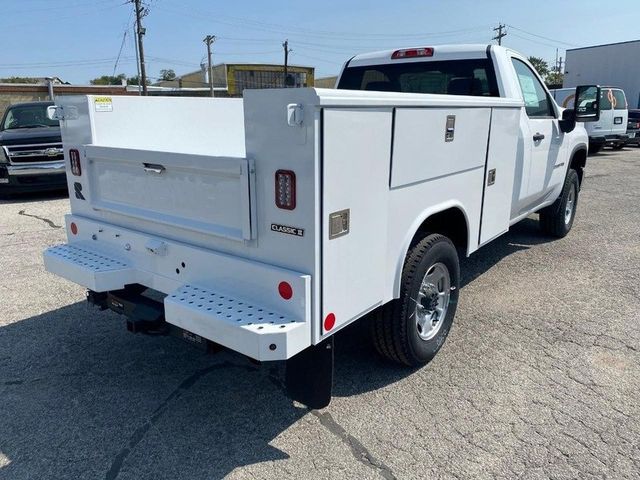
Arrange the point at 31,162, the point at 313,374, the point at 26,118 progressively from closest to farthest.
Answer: the point at 313,374 < the point at 31,162 < the point at 26,118

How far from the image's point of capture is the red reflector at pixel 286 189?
7.72 ft

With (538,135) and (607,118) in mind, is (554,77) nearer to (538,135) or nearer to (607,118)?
(607,118)

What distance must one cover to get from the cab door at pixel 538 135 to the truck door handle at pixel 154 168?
3278 millimetres

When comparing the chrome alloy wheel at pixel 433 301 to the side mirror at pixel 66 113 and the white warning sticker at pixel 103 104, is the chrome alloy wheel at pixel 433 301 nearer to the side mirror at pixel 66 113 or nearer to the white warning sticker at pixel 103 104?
the white warning sticker at pixel 103 104

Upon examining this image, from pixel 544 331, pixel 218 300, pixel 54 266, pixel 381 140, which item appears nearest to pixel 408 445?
pixel 218 300

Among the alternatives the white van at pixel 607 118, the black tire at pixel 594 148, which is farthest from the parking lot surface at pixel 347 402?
the black tire at pixel 594 148

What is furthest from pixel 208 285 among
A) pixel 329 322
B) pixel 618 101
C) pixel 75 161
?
pixel 618 101

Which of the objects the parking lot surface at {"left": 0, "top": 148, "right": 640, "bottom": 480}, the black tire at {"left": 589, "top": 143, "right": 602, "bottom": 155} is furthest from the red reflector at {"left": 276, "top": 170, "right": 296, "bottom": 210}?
the black tire at {"left": 589, "top": 143, "right": 602, "bottom": 155}

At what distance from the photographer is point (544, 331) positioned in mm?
4211

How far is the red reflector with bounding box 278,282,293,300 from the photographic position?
7.98ft

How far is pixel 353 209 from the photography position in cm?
253

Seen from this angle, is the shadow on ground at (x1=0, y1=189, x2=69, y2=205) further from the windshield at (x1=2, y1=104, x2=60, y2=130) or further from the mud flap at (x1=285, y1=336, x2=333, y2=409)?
the mud flap at (x1=285, y1=336, x2=333, y2=409)

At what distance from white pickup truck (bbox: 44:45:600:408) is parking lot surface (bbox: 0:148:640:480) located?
33 centimetres

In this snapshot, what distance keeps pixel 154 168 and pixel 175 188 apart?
0.19 m
